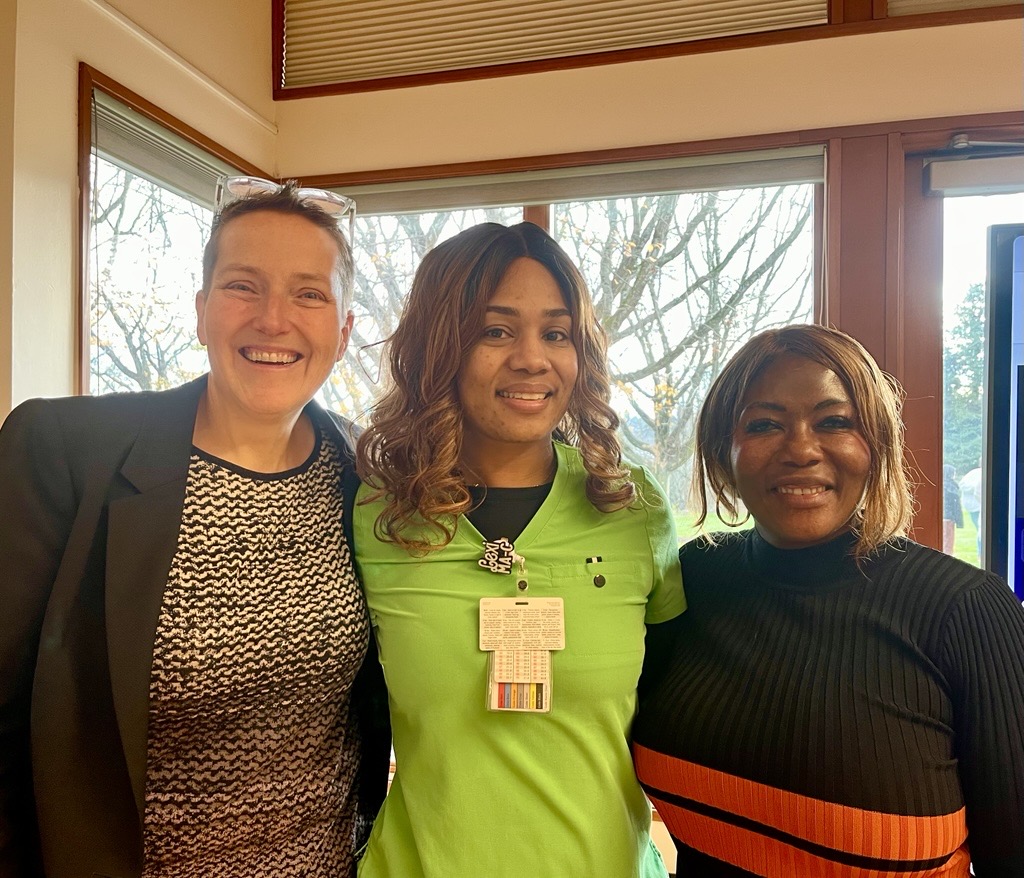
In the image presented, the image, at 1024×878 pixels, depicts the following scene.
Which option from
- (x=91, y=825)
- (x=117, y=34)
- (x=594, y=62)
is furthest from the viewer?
(x=594, y=62)

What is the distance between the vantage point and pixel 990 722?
3.64 feet

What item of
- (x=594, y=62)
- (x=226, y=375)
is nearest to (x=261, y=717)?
(x=226, y=375)

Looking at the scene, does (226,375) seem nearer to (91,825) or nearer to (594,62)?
(91,825)

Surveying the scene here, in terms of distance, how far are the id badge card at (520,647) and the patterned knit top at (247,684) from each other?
276 mm

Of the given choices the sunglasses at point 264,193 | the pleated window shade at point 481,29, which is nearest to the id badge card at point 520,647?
the sunglasses at point 264,193

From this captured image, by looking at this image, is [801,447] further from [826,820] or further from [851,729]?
[826,820]

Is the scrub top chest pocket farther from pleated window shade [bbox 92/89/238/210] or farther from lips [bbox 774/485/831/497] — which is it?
pleated window shade [bbox 92/89/238/210]

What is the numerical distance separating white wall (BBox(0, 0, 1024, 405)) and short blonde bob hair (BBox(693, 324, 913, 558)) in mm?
1580

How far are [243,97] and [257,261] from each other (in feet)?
6.17

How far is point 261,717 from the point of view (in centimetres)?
131

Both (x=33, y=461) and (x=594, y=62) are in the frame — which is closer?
(x=33, y=461)

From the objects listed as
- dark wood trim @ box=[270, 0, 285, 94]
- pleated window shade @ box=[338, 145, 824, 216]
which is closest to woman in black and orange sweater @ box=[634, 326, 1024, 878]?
pleated window shade @ box=[338, 145, 824, 216]

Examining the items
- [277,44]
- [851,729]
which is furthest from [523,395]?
[277,44]

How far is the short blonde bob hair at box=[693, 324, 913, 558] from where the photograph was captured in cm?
128
